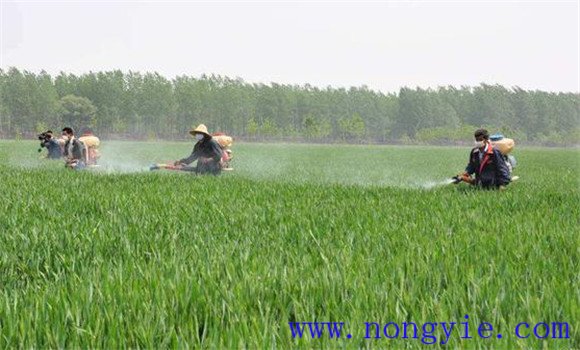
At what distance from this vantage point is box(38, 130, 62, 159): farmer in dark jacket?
753 inches

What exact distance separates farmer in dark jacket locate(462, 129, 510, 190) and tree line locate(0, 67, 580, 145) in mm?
98816

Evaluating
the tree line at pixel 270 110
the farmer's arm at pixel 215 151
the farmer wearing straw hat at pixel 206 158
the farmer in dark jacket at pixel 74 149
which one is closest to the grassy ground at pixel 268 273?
the farmer's arm at pixel 215 151

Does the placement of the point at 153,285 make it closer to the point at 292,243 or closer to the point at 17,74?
the point at 292,243

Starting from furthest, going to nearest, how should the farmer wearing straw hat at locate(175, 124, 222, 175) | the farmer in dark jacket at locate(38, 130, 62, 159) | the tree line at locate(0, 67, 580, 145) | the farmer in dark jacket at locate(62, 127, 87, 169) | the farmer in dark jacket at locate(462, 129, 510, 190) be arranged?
the tree line at locate(0, 67, 580, 145) < the farmer in dark jacket at locate(38, 130, 62, 159) < the farmer in dark jacket at locate(62, 127, 87, 169) < the farmer wearing straw hat at locate(175, 124, 222, 175) < the farmer in dark jacket at locate(462, 129, 510, 190)

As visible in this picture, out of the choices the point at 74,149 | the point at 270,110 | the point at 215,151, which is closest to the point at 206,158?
the point at 215,151

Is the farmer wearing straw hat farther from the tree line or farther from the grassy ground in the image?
the tree line

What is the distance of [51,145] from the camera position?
65.5 ft

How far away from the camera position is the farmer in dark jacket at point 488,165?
9914mm

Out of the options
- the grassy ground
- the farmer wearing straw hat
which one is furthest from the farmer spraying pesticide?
the farmer wearing straw hat

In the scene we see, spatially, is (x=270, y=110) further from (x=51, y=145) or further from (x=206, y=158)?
(x=206, y=158)

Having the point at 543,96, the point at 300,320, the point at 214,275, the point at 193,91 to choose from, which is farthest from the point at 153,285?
the point at 543,96

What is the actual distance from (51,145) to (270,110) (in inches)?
4129

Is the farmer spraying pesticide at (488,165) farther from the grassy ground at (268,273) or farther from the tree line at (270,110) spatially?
the tree line at (270,110)

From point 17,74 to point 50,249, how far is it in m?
114
